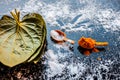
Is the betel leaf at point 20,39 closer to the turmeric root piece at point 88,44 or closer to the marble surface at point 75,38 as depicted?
the marble surface at point 75,38

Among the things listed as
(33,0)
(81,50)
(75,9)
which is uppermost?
(33,0)

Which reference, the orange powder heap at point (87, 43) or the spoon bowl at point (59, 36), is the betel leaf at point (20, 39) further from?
the orange powder heap at point (87, 43)

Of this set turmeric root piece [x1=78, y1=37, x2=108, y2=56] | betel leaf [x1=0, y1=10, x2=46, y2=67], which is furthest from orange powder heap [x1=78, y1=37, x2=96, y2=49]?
betel leaf [x1=0, y1=10, x2=46, y2=67]

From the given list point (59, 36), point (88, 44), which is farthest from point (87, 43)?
point (59, 36)

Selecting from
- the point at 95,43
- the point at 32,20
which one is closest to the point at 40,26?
the point at 32,20

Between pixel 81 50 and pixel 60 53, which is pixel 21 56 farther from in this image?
pixel 81 50

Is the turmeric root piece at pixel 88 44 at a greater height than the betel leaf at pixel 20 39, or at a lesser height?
lesser

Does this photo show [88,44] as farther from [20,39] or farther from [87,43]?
[20,39]

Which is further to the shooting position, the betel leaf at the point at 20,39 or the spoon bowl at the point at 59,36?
the spoon bowl at the point at 59,36

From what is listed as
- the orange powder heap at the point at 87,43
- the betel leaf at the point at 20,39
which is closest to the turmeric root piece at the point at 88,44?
the orange powder heap at the point at 87,43
